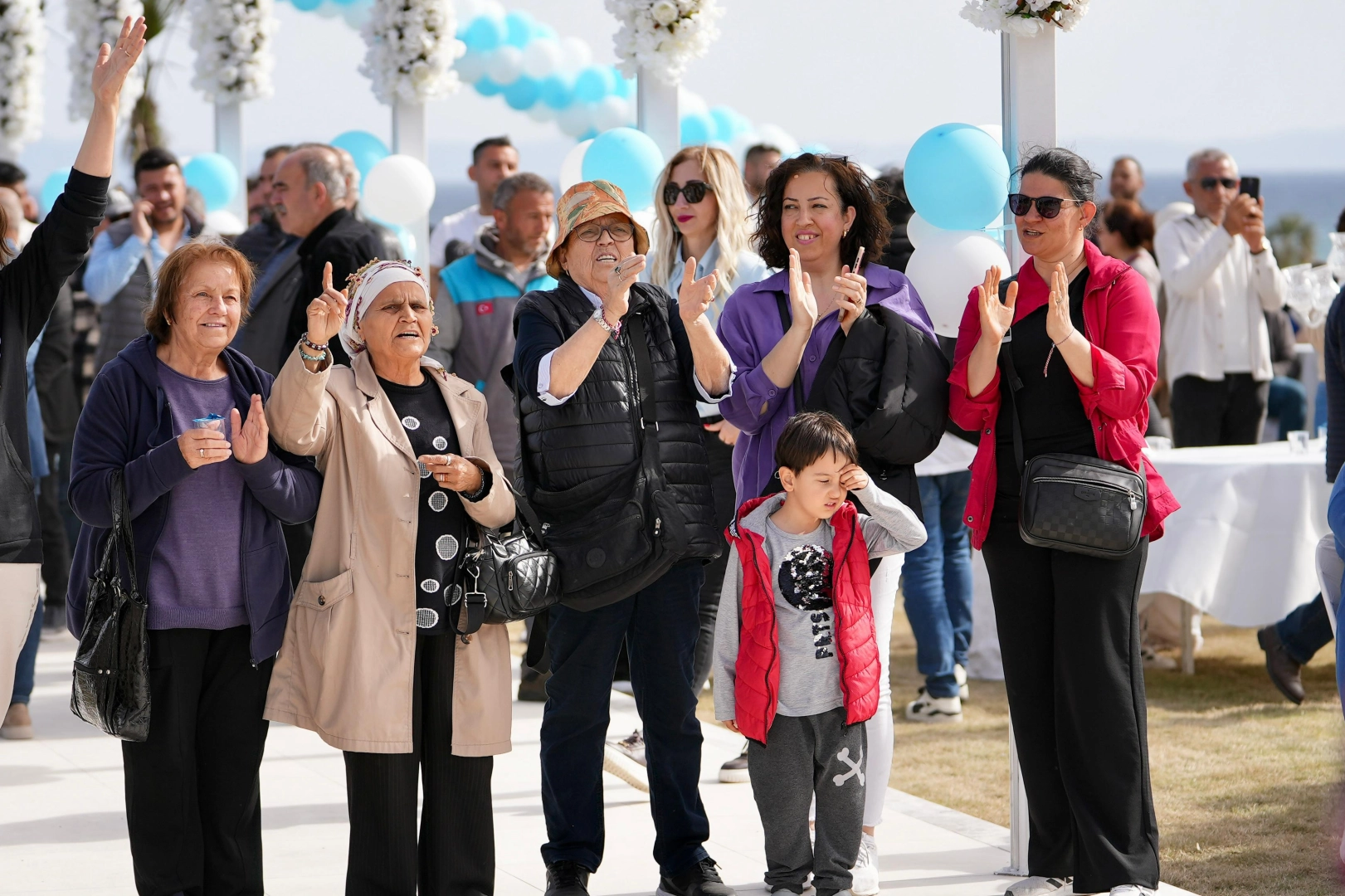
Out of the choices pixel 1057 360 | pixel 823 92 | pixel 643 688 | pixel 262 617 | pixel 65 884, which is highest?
pixel 823 92

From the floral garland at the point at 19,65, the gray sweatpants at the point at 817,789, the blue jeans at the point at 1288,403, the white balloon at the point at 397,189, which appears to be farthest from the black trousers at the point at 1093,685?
the floral garland at the point at 19,65

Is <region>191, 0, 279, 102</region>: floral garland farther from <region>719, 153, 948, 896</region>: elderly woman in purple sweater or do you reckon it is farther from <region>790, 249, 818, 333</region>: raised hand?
<region>790, 249, 818, 333</region>: raised hand

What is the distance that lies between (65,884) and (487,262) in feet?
9.29

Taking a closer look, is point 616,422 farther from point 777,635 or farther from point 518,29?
point 518,29

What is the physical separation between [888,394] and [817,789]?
98cm

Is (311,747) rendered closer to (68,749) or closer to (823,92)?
(68,749)

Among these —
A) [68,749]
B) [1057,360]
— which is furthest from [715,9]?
[68,749]

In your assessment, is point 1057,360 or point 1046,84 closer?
point 1057,360

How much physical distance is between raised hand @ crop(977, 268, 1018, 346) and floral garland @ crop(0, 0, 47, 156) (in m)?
9.52

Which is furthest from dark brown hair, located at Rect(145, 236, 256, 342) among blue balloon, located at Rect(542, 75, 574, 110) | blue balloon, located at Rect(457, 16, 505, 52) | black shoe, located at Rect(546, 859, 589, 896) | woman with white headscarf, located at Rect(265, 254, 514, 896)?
blue balloon, located at Rect(542, 75, 574, 110)

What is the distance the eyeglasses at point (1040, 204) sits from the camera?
352 centimetres

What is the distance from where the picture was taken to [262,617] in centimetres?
335

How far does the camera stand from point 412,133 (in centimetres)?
748

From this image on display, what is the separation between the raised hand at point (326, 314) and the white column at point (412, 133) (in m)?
4.19
